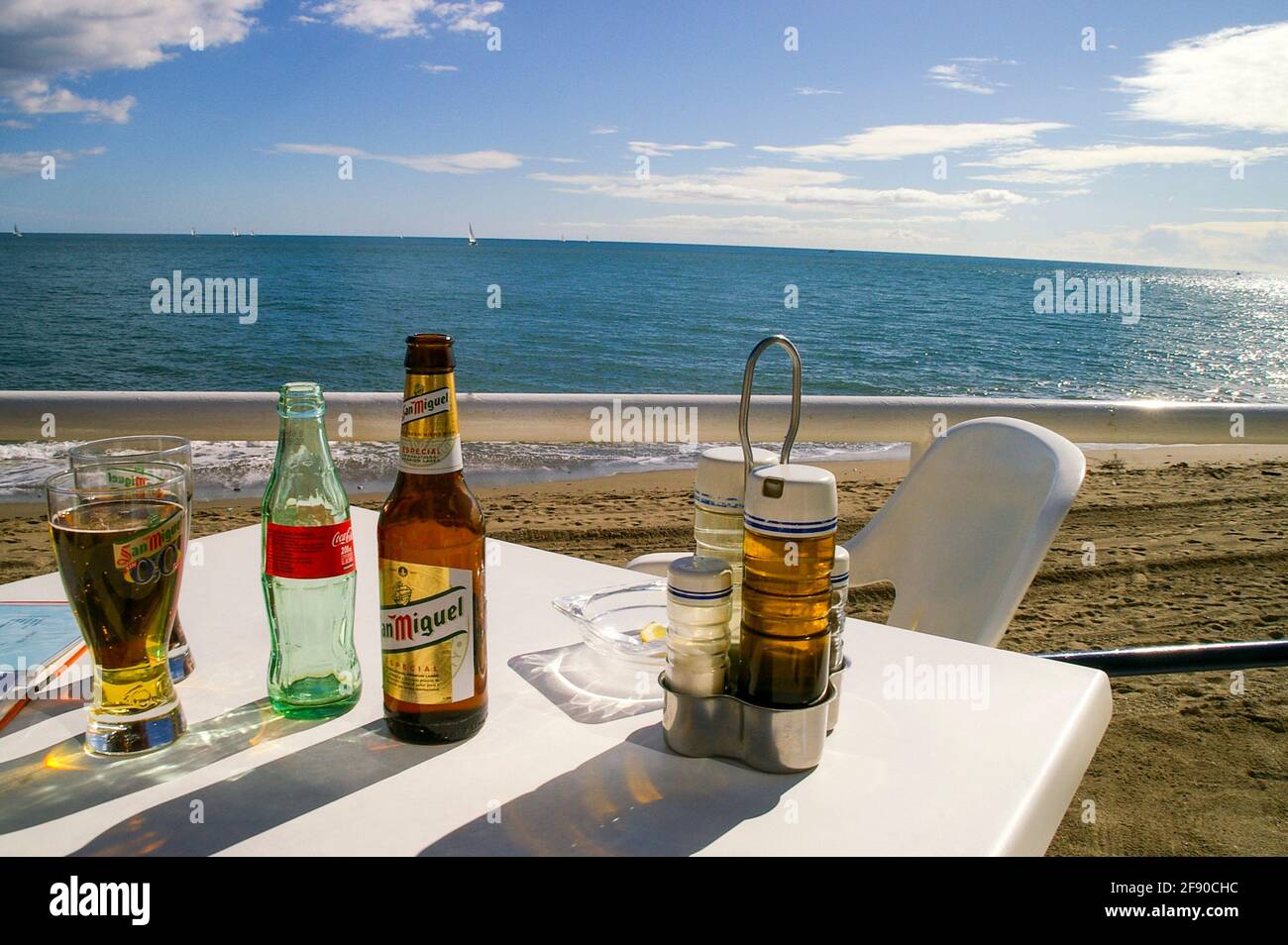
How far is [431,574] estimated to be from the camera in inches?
29.6

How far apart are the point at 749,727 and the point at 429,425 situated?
1.16 feet

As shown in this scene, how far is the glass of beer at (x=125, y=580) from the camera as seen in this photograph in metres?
0.71

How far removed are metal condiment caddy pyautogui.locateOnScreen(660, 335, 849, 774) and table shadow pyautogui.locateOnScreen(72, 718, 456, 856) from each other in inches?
7.6

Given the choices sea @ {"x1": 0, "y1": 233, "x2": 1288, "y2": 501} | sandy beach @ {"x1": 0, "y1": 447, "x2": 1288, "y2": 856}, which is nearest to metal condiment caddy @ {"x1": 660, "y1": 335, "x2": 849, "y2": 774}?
sandy beach @ {"x1": 0, "y1": 447, "x2": 1288, "y2": 856}

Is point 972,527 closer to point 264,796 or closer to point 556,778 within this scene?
point 556,778

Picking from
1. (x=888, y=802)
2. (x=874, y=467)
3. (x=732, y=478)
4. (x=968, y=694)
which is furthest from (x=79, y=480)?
(x=874, y=467)

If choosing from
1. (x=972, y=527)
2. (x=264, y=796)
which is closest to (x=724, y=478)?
(x=264, y=796)

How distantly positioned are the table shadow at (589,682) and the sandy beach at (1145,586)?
1.77 meters

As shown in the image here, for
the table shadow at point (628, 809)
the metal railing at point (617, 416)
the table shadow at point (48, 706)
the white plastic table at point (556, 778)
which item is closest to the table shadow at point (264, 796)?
the white plastic table at point (556, 778)

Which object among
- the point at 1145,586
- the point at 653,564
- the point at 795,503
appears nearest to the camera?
the point at 795,503

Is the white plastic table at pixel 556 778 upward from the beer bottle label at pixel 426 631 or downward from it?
downward

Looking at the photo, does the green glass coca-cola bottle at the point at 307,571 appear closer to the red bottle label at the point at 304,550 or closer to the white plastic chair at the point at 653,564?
the red bottle label at the point at 304,550
